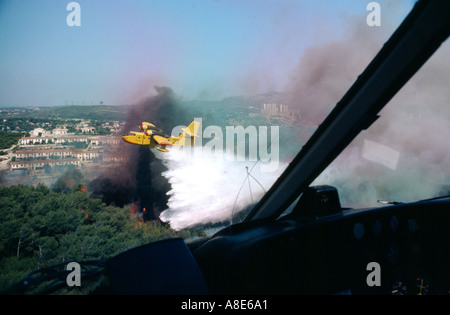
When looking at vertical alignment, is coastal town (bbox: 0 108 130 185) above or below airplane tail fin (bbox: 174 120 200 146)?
below

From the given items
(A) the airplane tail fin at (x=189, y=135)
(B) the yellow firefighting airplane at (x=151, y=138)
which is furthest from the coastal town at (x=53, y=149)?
(A) the airplane tail fin at (x=189, y=135)

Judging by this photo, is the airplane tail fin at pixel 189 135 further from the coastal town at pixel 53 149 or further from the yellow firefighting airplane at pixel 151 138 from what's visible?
the coastal town at pixel 53 149

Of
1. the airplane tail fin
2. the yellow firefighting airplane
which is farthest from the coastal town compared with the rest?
the airplane tail fin

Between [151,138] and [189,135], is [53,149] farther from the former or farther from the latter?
[189,135]

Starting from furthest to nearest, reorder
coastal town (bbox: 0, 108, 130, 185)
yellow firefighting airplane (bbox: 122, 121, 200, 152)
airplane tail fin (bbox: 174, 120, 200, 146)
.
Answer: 1. airplane tail fin (bbox: 174, 120, 200, 146)
2. yellow firefighting airplane (bbox: 122, 121, 200, 152)
3. coastal town (bbox: 0, 108, 130, 185)

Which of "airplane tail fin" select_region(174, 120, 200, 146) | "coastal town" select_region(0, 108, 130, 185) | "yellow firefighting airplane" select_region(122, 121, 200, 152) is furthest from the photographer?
"airplane tail fin" select_region(174, 120, 200, 146)

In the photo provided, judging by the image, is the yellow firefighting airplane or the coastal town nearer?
the coastal town

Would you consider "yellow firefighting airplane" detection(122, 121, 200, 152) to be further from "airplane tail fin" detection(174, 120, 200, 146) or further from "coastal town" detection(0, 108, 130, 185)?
"coastal town" detection(0, 108, 130, 185)

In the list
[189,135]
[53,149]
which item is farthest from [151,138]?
[53,149]

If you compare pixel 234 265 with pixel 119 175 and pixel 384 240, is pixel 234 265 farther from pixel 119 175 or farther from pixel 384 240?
pixel 119 175
